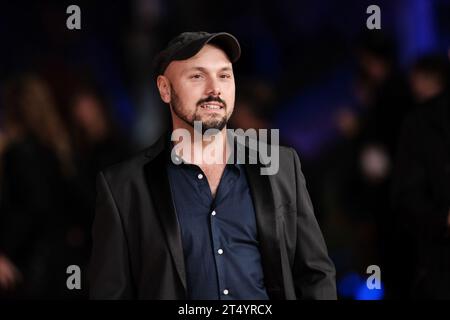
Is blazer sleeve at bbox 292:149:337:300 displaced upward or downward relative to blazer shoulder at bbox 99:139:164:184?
downward

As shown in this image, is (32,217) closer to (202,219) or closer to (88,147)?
(88,147)

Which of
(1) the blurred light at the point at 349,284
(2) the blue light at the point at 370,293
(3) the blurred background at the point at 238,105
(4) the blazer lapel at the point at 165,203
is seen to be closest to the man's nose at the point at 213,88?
(4) the blazer lapel at the point at 165,203

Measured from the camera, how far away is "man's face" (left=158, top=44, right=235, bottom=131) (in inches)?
99.9

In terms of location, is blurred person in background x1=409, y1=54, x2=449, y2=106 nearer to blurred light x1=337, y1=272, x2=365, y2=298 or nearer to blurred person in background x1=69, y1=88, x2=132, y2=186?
blurred light x1=337, y1=272, x2=365, y2=298

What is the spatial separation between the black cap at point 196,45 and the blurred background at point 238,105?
1.98 meters

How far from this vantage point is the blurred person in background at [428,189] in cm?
371

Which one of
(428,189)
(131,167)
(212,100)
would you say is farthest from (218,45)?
(428,189)

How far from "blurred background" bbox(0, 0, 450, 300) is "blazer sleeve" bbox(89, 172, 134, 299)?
2062 millimetres

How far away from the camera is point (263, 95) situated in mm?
4945

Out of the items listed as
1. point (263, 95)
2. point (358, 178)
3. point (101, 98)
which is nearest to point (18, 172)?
point (101, 98)

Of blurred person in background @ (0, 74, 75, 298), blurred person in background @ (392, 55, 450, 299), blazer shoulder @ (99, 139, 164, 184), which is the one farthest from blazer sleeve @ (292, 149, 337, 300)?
blurred person in background @ (0, 74, 75, 298)

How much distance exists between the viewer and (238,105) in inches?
183
